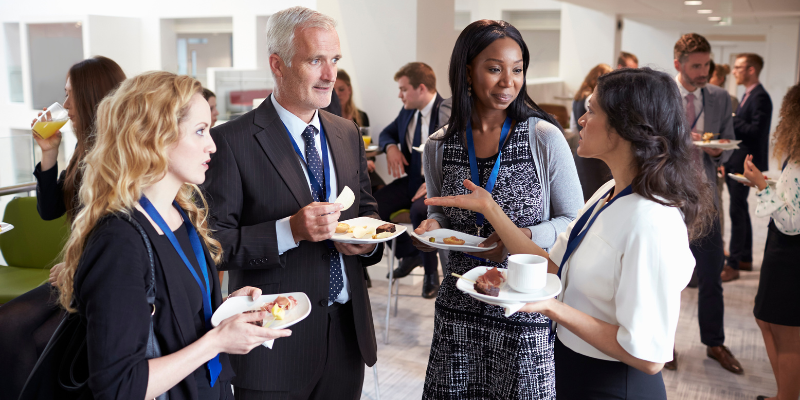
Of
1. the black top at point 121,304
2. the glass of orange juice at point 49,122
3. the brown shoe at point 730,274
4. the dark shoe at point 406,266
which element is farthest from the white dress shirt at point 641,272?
the brown shoe at point 730,274

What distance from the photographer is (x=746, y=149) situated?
221 inches

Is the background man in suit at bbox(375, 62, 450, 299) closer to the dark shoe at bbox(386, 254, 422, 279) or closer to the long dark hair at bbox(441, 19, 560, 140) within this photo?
the dark shoe at bbox(386, 254, 422, 279)

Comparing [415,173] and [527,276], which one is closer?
[527,276]

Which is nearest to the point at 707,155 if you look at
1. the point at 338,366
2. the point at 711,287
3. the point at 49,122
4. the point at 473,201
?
the point at 711,287

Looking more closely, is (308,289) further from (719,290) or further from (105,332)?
(719,290)

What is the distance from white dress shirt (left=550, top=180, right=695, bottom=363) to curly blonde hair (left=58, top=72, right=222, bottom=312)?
94cm

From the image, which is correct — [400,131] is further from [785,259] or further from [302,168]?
[302,168]

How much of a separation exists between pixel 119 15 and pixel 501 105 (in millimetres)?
12588

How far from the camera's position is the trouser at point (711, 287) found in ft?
10.9

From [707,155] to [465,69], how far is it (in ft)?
7.90

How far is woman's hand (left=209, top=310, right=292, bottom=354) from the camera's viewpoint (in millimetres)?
1162

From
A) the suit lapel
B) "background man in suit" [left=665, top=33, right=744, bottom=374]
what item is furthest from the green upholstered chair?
"background man in suit" [left=665, top=33, right=744, bottom=374]

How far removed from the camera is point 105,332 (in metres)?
1.02

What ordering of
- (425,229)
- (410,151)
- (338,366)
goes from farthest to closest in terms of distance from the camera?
(410,151), (425,229), (338,366)
